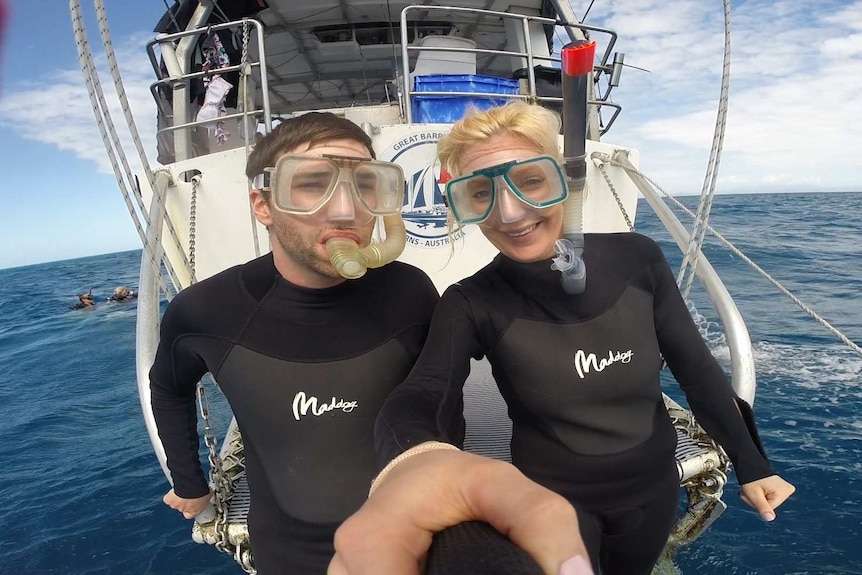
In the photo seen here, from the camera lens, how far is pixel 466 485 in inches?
22.6

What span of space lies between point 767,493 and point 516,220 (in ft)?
3.62

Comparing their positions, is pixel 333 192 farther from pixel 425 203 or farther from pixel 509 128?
pixel 425 203

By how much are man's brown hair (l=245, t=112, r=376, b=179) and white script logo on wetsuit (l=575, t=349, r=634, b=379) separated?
0.92 metres

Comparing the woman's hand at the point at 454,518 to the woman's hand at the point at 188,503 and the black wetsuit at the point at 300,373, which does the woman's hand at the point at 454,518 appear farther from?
the woman's hand at the point at 188,503

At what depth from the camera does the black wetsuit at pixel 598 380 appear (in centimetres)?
134

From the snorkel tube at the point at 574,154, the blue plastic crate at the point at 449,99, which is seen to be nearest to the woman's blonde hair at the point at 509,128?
the snorkel tube at the point at 574,154

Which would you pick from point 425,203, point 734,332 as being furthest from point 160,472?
point 734,332

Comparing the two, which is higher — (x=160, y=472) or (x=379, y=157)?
(x=379, y=157)

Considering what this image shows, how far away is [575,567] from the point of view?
18.7 inches

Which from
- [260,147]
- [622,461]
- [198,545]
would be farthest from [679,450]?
[198,545]

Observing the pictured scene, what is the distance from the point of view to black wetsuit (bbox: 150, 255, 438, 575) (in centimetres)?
144

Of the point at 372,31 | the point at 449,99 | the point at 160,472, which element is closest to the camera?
the point at 449,99

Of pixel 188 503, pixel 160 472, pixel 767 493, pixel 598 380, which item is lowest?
pixel 160 472

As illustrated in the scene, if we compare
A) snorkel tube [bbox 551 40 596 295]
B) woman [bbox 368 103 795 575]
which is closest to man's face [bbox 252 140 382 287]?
woman [bbox 368 103 795 575]
